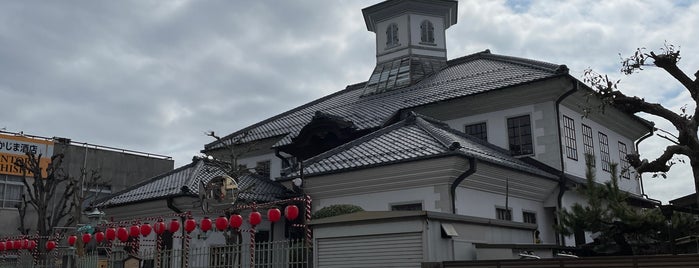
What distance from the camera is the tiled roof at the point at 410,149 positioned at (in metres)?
16.4

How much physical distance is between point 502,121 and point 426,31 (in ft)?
30.8

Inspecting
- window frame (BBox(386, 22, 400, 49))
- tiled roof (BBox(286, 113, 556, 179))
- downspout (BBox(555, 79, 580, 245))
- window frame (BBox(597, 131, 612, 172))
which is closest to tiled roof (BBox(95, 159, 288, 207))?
tiled roof (BBox(286, 113, 556, 179))

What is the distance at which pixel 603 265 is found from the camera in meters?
8.44

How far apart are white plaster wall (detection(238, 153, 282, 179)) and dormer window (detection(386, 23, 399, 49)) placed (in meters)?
8.08

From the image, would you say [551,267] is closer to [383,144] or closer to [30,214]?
[383,144]

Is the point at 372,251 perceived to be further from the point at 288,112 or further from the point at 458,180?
the point at 288,112

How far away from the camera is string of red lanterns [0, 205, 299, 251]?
14602 mm

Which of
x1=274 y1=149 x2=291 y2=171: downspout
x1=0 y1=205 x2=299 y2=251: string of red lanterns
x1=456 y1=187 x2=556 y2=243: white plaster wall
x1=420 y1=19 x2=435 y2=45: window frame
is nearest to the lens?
x1=0 y1=205 x2=299 y2=251: string of red lanterns

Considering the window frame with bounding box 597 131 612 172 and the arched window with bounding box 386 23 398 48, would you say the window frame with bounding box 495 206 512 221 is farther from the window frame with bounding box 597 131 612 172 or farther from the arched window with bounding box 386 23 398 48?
the arched window with bounding box 386 23 398 48

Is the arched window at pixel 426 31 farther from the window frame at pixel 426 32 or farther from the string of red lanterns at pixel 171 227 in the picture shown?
the string of red lanterns at pixel 171 227

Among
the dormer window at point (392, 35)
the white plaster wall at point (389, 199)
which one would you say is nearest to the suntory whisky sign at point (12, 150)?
the dormer window at point (392, 35)

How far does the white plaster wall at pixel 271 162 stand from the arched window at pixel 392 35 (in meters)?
8.11

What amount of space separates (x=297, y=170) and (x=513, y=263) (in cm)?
1121

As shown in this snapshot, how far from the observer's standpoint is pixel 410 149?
16.9 metres
